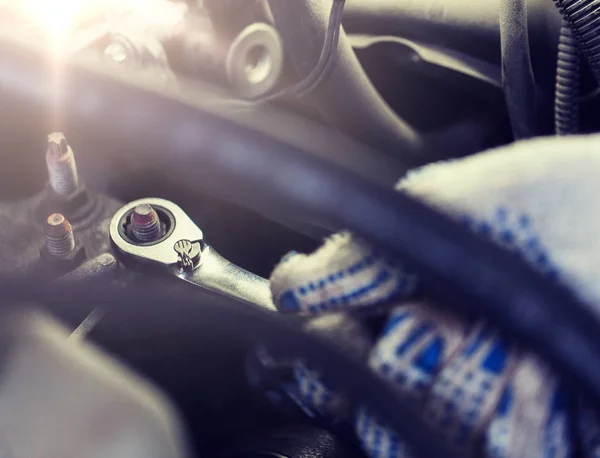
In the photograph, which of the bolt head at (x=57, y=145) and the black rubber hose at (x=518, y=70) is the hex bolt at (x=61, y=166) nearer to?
the bolt head at (x=57, y=145)

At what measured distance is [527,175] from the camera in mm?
435

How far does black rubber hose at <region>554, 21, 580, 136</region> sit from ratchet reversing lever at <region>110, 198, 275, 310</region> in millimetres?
415

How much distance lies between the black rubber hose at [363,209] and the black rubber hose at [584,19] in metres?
0.38

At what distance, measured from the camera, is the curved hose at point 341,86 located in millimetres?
735

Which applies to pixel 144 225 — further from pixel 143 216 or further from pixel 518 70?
pixel 518 70

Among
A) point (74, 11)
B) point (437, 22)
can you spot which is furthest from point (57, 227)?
point (437, 22)

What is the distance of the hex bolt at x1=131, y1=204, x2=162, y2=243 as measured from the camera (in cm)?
73

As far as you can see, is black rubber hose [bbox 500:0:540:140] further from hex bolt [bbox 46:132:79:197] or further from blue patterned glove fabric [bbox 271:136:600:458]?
hex bolt [bbox 46:132:79:197]

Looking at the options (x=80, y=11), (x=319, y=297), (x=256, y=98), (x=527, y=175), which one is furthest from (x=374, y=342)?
(x=80, y=11)

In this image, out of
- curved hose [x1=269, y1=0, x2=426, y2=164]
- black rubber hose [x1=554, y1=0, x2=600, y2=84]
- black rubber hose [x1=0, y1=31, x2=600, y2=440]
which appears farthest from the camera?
curved hose [x1=269, y1=0, x2=426, y2=164]

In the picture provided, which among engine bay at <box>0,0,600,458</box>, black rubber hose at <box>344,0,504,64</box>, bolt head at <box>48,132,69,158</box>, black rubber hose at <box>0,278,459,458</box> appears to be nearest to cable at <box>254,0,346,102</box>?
engine bay at <box>0,0,600,458</box>

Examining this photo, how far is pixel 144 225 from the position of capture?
73cm

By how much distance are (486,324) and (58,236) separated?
51 centimetres

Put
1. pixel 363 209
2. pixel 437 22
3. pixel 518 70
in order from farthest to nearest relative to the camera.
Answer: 1. pixel 437 22
2. pixel 518 70
3. pixel 363 209
